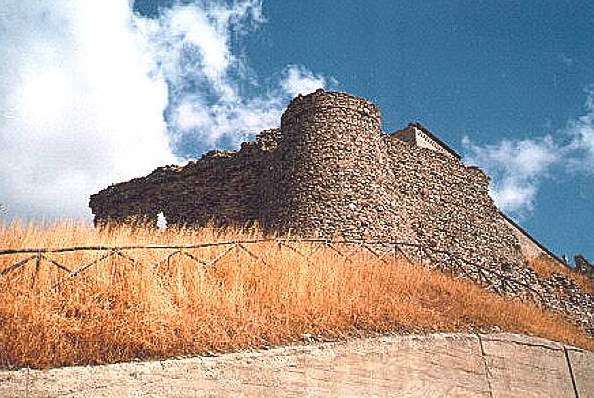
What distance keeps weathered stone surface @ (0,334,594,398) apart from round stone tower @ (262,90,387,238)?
562 centimetres

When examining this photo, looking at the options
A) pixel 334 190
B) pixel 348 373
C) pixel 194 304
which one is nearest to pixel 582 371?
pixel 348 373

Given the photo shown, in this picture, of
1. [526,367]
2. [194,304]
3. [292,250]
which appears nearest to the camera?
[194,304]

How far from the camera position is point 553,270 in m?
23.8

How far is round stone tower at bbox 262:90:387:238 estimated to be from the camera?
14.4m

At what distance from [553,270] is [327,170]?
12916 millimetres

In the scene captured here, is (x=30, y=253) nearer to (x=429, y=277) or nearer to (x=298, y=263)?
(x=298, y=263)

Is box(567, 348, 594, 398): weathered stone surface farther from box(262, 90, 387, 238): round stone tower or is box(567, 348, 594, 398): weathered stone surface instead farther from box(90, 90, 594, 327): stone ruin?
box(262, 90, 387, 238): round stone tower

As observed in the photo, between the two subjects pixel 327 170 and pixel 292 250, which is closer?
pixel 292 250

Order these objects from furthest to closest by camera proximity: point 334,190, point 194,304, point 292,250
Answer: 1. point 334,190
2. point 292,250
3. point 194,304

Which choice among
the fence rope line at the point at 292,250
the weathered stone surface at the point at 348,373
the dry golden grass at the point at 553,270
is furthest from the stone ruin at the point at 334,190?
the weathered stone surface at the point at 348,373

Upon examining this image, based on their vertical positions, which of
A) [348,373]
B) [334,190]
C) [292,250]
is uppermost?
[334,190]

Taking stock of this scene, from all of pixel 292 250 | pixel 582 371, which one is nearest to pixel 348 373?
pixel 292 250

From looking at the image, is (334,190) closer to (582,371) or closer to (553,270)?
(582,371)

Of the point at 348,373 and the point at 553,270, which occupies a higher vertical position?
the point at 553,270
